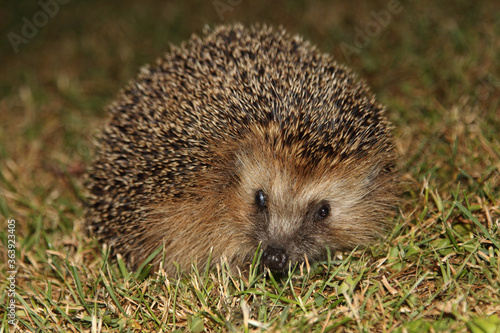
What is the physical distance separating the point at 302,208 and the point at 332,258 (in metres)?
0.39

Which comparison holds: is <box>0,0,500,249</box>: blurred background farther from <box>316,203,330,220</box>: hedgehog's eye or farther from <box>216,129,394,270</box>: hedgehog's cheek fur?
<box>316,203,330,220</box>: hedgehog's eye

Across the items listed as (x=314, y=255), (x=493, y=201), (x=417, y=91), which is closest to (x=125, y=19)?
(x=417, y=91)

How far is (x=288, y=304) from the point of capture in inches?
88.8

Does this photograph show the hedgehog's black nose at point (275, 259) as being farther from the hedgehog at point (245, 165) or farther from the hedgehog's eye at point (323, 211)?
the hedgehog's eye at point (323, 211)

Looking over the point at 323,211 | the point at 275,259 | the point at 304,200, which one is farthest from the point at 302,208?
the point at 275,259

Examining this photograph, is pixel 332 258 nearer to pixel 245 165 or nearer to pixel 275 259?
pixel 275 259

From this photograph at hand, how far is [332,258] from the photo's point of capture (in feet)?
8.59

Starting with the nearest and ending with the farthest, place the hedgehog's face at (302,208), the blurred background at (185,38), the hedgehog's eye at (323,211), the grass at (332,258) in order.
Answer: the grass at (332,258)
the hedgehog's face at (302,208)
the hedgehog's eye at (323,211)
the blurred background at (185,38)

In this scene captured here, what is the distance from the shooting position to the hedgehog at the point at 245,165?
2432 millimetres

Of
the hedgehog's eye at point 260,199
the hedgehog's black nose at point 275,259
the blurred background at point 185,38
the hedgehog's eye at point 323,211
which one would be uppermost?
the blurred background at point 185,38

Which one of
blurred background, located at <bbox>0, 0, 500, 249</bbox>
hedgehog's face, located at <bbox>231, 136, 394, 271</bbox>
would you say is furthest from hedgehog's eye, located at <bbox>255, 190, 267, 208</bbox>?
blurred background, located at <bbox>0, 0, 500, 249</bbox>

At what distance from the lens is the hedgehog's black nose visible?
2305mm

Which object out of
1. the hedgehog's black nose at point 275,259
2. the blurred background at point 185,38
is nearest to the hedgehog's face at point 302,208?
the hedgehog's black nose at point 275,259

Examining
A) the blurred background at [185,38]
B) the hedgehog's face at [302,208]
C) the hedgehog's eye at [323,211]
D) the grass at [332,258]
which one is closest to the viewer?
the grass at [332,258]
